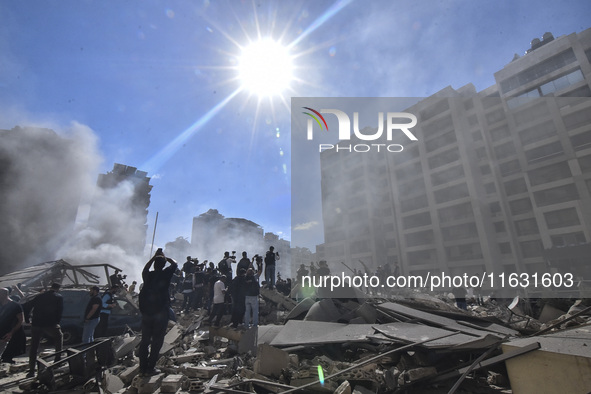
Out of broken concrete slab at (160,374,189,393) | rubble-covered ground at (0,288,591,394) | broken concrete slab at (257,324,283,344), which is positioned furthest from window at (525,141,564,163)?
broken concrete slab at (160,374,189,393)

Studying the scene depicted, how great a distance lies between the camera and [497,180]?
103ft

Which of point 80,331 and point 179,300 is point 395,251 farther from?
point 80,331

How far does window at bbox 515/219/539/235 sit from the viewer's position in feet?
92.6

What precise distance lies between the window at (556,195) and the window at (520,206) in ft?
5.25

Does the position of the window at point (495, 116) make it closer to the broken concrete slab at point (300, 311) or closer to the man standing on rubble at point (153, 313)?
the broken concrete slab at point (300, 311)

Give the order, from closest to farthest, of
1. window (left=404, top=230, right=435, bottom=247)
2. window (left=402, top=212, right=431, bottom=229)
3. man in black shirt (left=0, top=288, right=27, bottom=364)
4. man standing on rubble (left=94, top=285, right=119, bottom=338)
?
1. man in black shirt (left=0, top=288, right=27, bottom=364)
2. man standing on rubble (left=94, top=285, right=119, bottom=338)
3. window (left=404, top=230, right=435, bottom=247)
4. window (left=402, top=212, right=431, bottom=229)

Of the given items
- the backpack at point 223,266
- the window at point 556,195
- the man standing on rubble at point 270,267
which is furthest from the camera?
the window at point 556,195

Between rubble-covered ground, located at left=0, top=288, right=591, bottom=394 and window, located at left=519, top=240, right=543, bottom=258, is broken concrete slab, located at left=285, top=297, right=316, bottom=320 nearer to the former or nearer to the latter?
rubble-covered ground, located at left=0, top=288, right=591, bottom=394

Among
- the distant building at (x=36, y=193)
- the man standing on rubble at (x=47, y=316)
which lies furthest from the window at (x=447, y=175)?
the distant building at (x=36, y=193)

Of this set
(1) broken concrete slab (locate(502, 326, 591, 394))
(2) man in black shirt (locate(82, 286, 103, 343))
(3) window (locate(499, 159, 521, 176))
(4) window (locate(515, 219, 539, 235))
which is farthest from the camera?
(3) window (locate(499, 159, 521, 176))

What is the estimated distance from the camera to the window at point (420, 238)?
115 feet

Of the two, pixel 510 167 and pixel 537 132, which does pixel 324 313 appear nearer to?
pixel 510 167

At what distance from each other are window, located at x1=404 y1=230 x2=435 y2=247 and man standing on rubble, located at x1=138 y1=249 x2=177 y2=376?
36.7 metres

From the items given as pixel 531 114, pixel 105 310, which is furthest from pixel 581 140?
pixel 105 310
